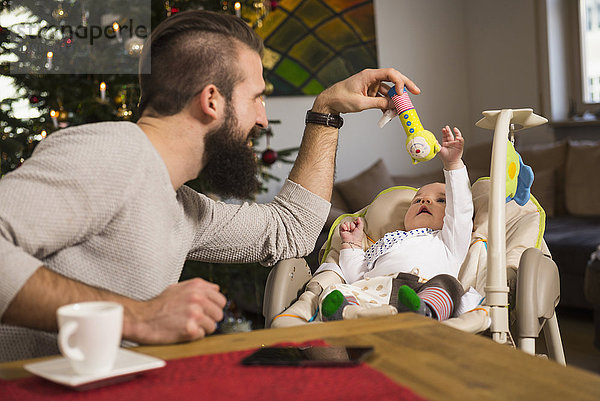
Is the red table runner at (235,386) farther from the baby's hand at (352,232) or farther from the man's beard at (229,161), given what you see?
the baby's hand at (352,232)

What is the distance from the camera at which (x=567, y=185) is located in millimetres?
4266

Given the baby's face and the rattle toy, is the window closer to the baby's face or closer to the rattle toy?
the baby's face

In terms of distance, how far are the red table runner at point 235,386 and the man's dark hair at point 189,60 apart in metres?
0.60

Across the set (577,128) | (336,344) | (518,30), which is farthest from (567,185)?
(336,344)

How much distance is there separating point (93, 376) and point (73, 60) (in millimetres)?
2647

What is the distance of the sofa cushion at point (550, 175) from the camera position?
14.1ft

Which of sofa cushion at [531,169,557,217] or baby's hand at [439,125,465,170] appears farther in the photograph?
sofa cushion at [531,169,557,217]

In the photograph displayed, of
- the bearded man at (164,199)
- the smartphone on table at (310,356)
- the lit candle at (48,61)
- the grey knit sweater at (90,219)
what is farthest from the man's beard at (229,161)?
the lit candle at (48,61)

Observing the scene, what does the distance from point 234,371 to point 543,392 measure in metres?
0.34

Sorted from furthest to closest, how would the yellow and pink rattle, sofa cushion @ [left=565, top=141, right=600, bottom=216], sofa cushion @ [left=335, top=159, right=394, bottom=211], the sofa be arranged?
sofa cushion @ [left=335, top=159, right=394, bottom=211] → sofa cushion @ [left=565, top=141, right=600, bottom=216] → the sofa → the yellow and pink rattle

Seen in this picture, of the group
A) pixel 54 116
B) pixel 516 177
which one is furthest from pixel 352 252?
pixel 54 116

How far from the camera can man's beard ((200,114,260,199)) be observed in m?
1.26

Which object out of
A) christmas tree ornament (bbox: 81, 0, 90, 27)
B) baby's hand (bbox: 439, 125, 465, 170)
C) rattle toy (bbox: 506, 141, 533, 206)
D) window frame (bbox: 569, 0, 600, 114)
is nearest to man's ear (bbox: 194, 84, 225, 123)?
rattle toy (bbox: 506, 141, 533, 206)

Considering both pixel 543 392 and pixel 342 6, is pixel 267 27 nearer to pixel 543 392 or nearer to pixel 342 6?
pixel 342 6
